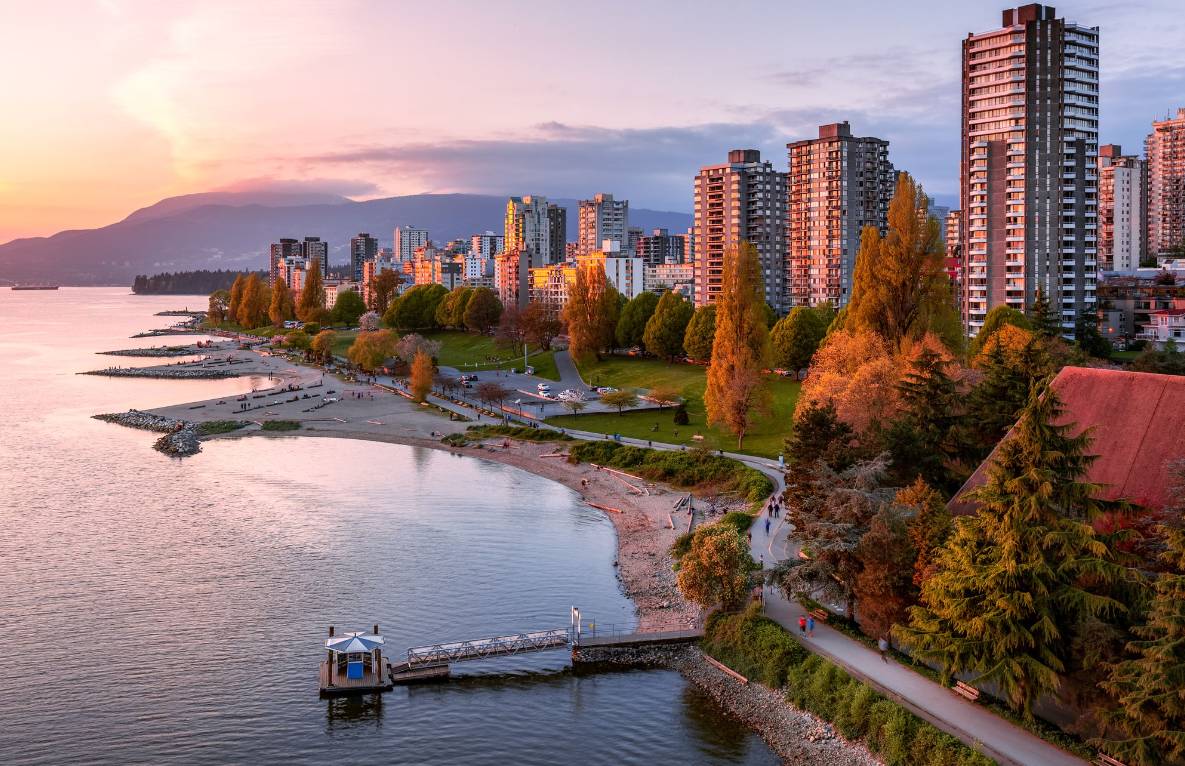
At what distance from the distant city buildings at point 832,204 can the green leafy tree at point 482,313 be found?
1723 inches

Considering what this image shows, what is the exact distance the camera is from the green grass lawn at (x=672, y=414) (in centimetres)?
→ 6800

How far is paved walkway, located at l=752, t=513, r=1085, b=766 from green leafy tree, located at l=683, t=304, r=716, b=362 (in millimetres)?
63305

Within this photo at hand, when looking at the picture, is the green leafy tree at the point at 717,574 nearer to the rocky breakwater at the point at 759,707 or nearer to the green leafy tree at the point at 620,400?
the rocky breakwater at the point at 759,707

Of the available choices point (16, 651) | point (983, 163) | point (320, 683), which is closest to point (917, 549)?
point (320, 683)

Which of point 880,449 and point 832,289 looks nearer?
point 880,449

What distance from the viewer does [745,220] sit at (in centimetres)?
15150

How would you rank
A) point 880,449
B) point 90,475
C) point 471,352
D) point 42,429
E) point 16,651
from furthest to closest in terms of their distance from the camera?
point 471,352
point 42,429
point 90,475
point 880,449
point 16,651

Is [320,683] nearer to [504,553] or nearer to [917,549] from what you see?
[504,553]

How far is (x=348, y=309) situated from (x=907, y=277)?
139484mm

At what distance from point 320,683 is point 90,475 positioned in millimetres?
40612

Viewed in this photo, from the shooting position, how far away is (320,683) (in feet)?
111

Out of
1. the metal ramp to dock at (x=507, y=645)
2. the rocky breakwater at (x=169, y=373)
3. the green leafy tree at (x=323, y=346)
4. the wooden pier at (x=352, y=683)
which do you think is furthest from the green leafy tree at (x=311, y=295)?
the wooden pier at (x=352, y=683)

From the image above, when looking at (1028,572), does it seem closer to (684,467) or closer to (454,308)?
(684,467)

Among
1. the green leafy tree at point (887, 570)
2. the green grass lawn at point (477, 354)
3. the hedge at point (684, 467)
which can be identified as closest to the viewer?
the green leafy tree at point (887, 570)
